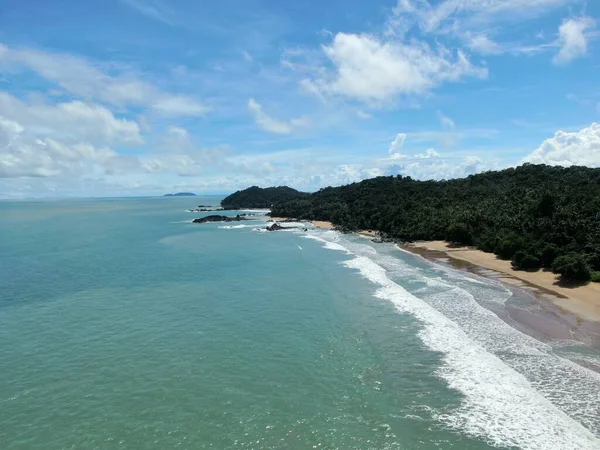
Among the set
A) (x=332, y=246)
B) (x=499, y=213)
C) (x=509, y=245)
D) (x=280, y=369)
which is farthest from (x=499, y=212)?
(x=280, y=369)

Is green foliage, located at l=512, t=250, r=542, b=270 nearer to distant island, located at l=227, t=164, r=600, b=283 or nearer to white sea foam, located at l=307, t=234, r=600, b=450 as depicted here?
distant island, located at l=227, t=164, r=600, b=283

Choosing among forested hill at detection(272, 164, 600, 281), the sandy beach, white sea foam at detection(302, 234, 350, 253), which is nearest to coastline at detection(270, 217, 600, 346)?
the sandy beach

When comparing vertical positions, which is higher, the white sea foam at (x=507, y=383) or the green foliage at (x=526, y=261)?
the green foliage at (x=526, y=261)

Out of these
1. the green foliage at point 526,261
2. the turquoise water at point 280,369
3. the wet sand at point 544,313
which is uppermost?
the green foliage at point 526,261

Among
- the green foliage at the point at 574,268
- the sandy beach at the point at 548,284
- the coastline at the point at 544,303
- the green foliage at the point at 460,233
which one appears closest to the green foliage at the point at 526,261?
the sandy beach at the point at 548,284

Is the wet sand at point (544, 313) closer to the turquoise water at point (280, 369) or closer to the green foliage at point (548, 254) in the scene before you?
the turquoise water at point (280, 369)

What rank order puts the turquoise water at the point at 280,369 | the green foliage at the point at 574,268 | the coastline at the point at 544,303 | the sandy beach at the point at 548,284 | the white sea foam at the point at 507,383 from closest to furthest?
the white sea foam at the point at 507,383, the turquoise water at the point at 280,369, the coastline at the point at 544,303, the sandy beach at the point at 548,284, the green foliage at the point at 574,268

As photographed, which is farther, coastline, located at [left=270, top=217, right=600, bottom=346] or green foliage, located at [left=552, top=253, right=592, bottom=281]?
green foliage, located at [left=552, top=253, right=592, bottom=281]

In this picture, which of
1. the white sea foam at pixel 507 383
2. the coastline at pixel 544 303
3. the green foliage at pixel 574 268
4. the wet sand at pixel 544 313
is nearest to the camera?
the white sea foam at pixel 507 383
